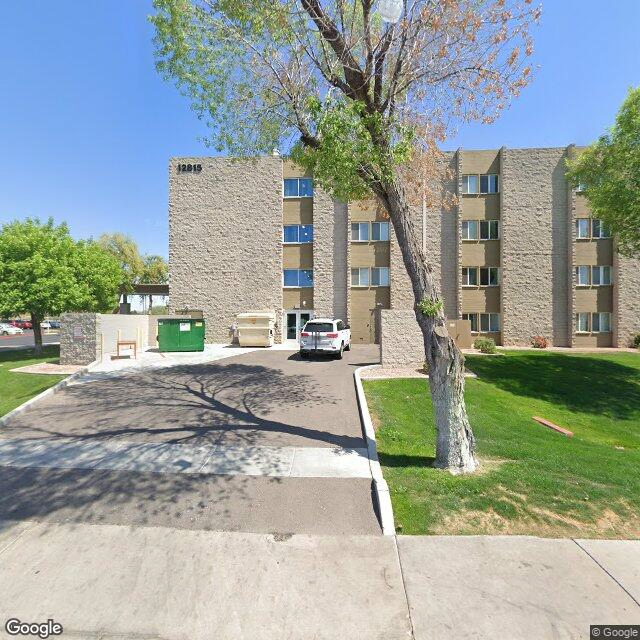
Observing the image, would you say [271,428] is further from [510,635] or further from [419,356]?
[419,356]

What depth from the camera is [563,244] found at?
22812 mm

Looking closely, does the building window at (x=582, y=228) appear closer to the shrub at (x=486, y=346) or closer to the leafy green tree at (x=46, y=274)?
the shrub at (x=486, y=346)

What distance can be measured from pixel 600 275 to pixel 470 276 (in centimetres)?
854

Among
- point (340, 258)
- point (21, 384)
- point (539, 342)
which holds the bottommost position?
point (21, 384)

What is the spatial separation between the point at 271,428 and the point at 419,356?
757cm

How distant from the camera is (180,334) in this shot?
1786 centimetres

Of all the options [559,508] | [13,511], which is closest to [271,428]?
[13,511]

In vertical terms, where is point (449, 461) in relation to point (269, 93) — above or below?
below

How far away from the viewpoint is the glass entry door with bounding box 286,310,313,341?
78.7 feet

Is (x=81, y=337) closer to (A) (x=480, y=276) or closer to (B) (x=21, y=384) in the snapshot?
(B) (x=21, y=384)

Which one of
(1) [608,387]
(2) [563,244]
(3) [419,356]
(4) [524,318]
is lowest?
(1) [608,387]

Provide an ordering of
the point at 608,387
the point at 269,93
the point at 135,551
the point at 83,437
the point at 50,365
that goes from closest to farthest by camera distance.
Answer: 1. the point at 135,551
2. the point at 83,437
3. the point at 269,93
4. the point at 608,387
5. the point at 50,365

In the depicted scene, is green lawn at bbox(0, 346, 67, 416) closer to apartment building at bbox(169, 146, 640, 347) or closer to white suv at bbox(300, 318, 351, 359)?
white suv at bbox(300, 318, 351, 359)

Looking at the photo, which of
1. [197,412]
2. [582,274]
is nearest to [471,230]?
[582,274]
